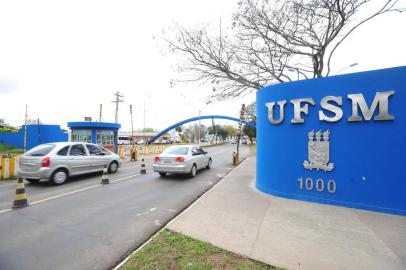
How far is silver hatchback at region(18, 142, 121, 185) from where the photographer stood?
26.7ft

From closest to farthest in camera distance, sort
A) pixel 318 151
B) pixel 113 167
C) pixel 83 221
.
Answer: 1. pixel 83 221
2. pixel 318 151
3. pixel 113 167

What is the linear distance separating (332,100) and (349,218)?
10.2 feet

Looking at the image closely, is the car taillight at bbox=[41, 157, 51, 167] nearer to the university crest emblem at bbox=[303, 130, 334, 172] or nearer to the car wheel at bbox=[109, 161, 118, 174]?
the car wheel at bbox=[109, 161, 118, 174]

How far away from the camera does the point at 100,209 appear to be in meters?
5.73

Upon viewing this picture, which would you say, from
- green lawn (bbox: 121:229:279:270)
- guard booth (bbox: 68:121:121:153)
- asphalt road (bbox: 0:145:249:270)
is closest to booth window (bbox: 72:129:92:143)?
guard booth (bbox: 68:121:121:153)

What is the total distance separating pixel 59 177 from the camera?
8578 millimetres

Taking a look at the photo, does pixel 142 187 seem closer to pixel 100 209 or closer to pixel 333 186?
pixel 100 209

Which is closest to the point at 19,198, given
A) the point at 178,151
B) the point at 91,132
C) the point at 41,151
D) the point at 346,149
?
the point at 41,151

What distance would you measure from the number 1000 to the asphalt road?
333 cm

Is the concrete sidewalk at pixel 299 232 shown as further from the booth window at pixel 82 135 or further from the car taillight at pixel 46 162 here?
the booth window at pixel 82 135

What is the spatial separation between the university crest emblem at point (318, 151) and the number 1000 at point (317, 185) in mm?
373

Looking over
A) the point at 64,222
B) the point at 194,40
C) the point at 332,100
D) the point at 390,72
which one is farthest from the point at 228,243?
the point at 194,40

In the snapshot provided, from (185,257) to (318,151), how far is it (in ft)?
16.0

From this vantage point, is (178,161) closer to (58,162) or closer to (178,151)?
(178,151)
